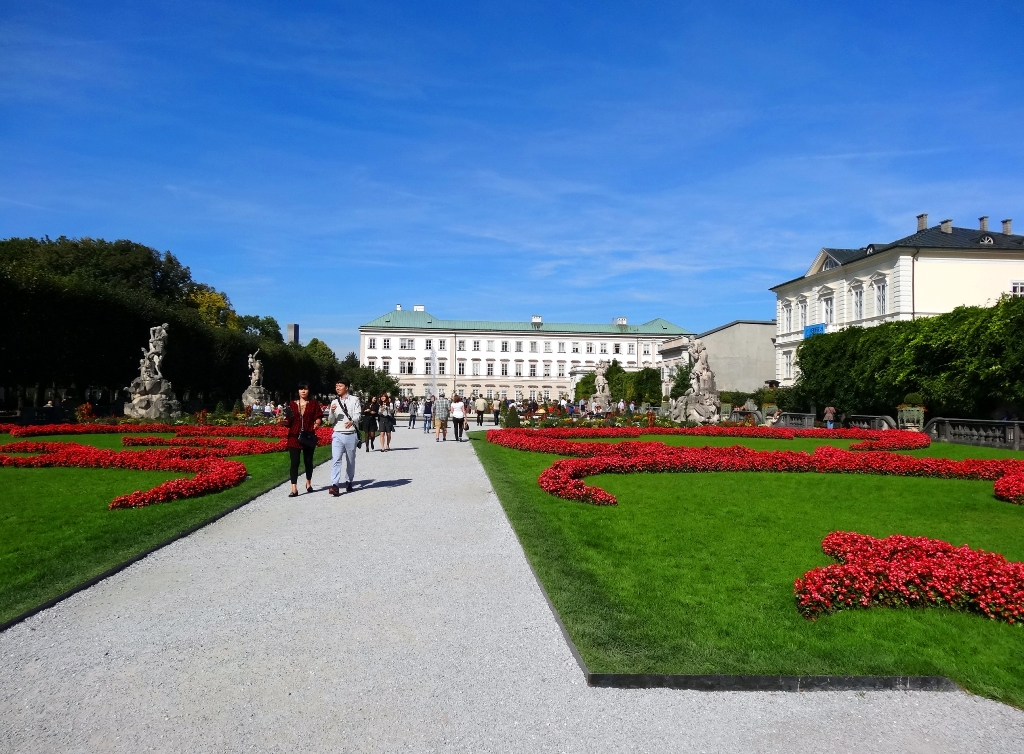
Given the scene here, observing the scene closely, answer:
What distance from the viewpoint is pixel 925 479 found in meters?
14.3

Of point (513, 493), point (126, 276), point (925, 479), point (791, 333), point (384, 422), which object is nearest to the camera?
point (513, 493)

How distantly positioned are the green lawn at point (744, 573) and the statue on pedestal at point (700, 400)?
1805 centimetres

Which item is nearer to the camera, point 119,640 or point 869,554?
point 119,640

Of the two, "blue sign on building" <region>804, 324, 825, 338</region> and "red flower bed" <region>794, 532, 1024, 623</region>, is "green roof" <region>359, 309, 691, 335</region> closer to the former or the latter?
"blue sign on building" <region>804, 324, 825, 338</region>

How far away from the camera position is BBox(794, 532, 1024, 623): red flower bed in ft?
18.7

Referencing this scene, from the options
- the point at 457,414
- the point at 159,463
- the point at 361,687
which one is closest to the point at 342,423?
the point at 159,463

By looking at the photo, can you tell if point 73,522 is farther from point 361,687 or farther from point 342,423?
point 361,687

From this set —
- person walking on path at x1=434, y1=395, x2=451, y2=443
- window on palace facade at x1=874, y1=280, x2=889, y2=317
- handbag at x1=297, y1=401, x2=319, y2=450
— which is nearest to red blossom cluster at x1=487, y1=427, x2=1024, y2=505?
handbag at x1=297, y1=401, x2=319, y2=450

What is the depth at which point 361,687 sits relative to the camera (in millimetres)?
4352

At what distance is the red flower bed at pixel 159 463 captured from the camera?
10906 millimetres

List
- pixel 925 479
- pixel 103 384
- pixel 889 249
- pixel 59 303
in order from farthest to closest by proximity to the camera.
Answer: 1. pixel 889 249
2. pixel 103 384
3. pixel 59 303
4. pixel 925 479

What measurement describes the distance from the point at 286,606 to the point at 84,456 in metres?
11.2

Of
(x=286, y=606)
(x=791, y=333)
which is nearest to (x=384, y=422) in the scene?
(x=286, y=606)

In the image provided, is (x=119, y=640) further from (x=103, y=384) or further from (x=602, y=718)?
(x=103, y=384)
